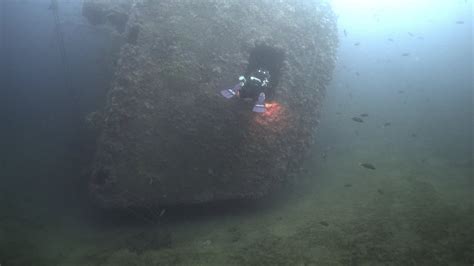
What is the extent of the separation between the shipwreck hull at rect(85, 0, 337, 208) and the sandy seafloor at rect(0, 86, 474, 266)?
50 cm

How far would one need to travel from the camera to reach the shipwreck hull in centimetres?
582

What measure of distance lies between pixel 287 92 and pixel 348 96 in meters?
3.14

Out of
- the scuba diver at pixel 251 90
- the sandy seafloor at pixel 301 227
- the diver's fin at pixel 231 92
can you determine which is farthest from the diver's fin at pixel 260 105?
the sandy seafloor at pixel 301 227

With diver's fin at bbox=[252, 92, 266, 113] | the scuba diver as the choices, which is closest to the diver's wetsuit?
the scuba diver

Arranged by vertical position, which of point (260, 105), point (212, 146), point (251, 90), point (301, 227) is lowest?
point (301, 227)

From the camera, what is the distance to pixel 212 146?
6090mm

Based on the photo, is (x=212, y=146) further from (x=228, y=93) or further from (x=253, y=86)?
(x=253, y=86)

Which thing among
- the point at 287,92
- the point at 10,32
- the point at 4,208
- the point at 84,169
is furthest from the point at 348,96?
the point at 10,32

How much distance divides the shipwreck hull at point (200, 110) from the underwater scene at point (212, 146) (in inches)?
1.1

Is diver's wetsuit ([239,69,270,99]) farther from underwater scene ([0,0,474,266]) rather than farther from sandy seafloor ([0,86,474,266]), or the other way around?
sandy seafloor ([0,86,474,266])

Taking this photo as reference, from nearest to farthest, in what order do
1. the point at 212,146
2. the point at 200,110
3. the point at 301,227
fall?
the point at 301,227 < the point at 212,146 < the point at 200,110

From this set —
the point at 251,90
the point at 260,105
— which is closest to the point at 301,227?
the point at 260,105

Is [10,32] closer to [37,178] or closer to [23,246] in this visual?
[37,178]

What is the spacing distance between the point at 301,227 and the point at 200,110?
2.75 m
